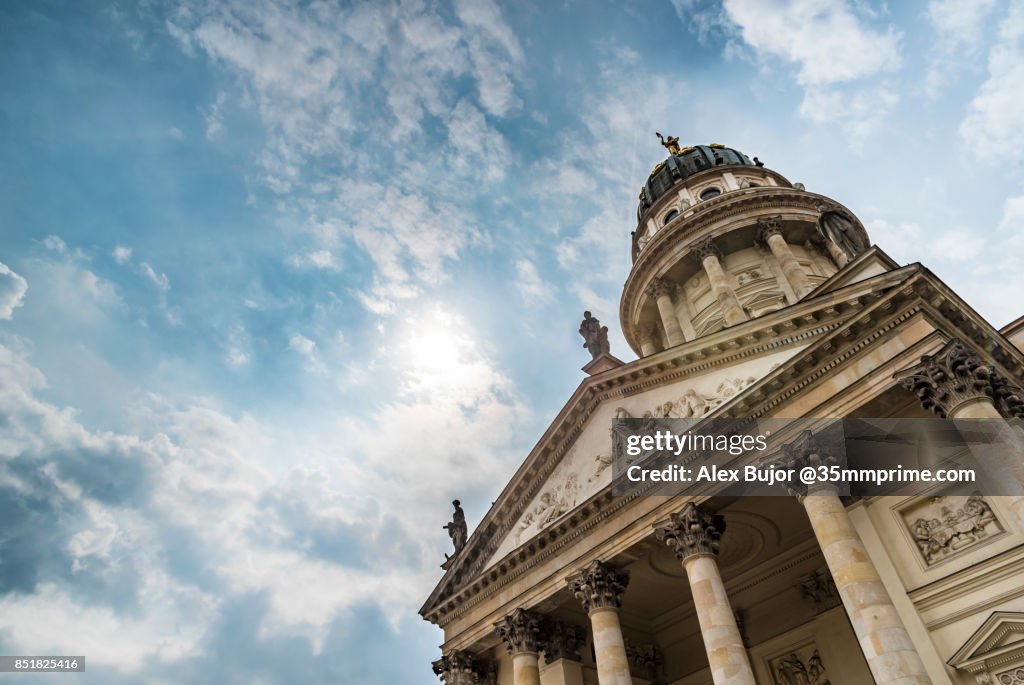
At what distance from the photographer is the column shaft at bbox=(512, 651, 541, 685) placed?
1750cm

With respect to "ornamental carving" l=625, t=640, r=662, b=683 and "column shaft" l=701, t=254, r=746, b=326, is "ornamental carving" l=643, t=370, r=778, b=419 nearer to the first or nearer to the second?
"ornamental carving" l=625, t=640, r=662, b=683

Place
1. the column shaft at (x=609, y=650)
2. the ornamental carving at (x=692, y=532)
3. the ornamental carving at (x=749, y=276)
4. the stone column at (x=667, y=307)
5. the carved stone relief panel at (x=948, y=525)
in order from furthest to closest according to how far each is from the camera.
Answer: the stone column at (x=667, y=307), the ornamental carving at (x=749, y=276), the column shaft at (x=609, y=650), the ornamental carving at (x=692, y=532), the carved stone relief panel at (x=948, y=525)

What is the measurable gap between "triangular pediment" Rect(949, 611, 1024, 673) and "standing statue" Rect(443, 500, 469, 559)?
14.9 m

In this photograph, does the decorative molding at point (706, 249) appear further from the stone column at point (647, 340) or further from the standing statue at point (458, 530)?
the standing statue at point (458, 530)

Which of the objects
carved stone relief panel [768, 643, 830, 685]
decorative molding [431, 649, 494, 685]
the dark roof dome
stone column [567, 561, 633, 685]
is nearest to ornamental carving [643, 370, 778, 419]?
stone column [567, 561, 633, 685]

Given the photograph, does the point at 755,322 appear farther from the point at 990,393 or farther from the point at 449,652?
the point at 449,652

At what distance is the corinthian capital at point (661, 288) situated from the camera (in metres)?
30.6

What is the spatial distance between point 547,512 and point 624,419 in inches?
146

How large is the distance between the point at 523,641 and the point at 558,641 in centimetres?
134

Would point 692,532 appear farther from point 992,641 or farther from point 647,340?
point 647,340

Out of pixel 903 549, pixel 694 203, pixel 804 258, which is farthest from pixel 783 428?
pixel 694 203

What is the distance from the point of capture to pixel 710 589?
13.8 meters

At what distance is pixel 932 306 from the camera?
41.9ft

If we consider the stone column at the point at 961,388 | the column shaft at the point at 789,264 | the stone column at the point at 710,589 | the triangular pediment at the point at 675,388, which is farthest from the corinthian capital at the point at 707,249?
the stone column at the point at 961,388
